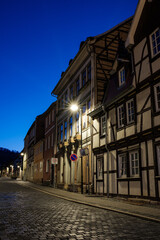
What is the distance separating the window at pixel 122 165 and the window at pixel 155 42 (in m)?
5.88

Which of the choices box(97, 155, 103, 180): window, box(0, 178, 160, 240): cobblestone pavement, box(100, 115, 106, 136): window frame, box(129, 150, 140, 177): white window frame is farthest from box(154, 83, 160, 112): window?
box(97, 155, 103, 180): window

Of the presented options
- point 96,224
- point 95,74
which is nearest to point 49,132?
point 95,74

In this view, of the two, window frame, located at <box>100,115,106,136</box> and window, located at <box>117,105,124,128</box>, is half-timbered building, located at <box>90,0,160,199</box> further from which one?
window frame, located at <box>100,115,106,136</box>

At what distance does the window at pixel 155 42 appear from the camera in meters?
12.5

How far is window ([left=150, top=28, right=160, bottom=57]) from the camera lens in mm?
12520

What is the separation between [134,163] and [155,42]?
631 cm

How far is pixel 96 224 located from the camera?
6852 mm

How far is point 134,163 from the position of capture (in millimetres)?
13531

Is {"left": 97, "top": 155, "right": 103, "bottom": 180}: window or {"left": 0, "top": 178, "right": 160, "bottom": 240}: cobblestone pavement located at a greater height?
{"left": 97, "top": 155, "right": 103, "bottom": 180}: window

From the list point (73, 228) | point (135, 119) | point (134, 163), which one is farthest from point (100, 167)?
point (73, 228)

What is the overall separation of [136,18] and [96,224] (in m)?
11.5

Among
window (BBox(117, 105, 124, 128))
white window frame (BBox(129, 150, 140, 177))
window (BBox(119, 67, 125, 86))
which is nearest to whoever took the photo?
white window frame (BBox(129, 150, 140, 177))

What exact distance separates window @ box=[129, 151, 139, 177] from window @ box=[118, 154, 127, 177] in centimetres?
66

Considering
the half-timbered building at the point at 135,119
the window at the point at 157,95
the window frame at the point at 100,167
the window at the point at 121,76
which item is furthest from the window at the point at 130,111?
the window frame at the point at 100,167
